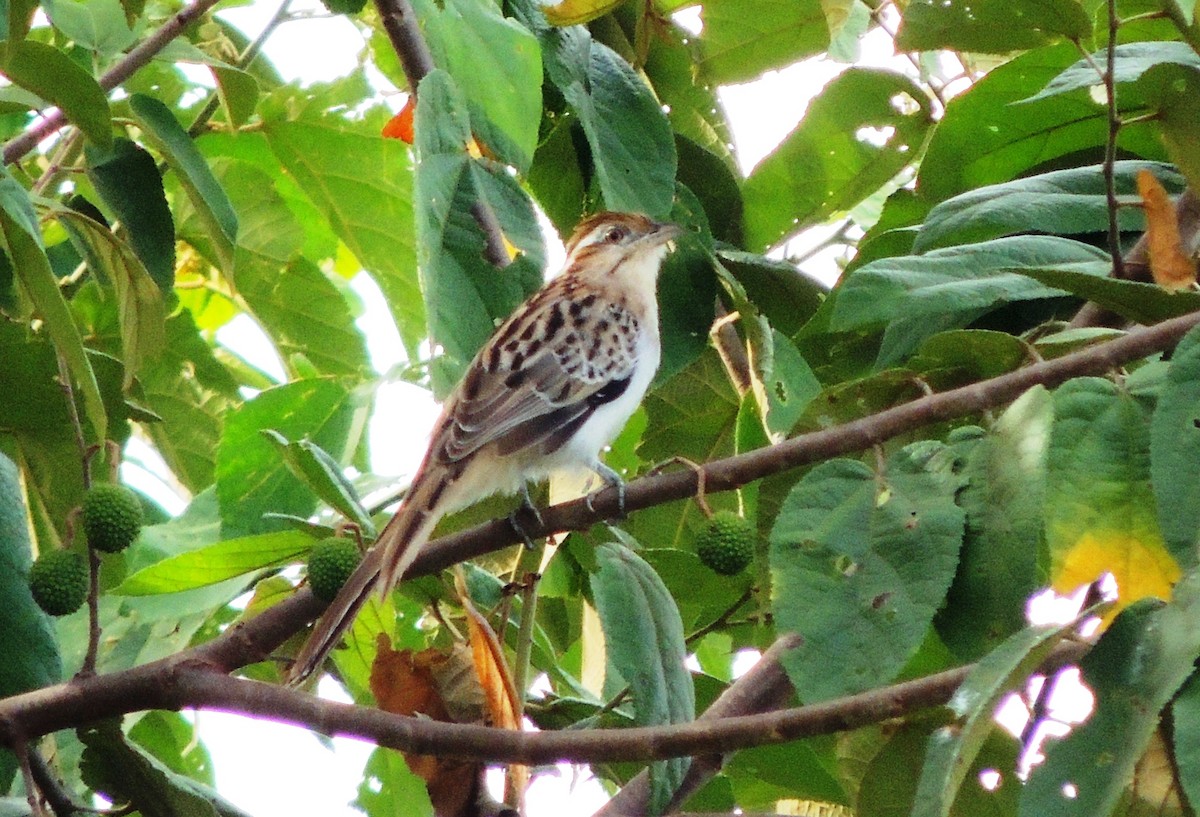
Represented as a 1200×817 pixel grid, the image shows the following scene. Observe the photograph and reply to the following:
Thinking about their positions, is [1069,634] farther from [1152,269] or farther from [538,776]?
[538,776]

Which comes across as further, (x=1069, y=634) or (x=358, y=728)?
(x=358, y=728)

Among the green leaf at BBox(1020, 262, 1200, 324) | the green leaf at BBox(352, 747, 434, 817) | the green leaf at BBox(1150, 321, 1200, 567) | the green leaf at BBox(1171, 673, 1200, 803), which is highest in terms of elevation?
the green leaf at BBox(1020, 262, 1200, 324)

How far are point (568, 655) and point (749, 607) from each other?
26.9 inches

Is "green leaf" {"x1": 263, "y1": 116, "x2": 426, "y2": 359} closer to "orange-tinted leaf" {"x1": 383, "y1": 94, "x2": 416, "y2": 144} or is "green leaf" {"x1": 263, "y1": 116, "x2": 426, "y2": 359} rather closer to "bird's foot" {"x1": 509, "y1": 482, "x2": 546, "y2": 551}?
"orange-tinted leaf" {"x1": 383, "y1": 94, "x2": 416, "y2": 144}

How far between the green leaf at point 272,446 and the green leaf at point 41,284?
0.77 metres

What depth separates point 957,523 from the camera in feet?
8.84

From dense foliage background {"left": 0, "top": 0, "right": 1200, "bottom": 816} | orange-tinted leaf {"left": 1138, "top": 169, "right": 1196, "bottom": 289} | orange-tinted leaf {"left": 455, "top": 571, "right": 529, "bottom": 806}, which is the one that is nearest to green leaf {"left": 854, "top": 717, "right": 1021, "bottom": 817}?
dense foliage background {"left": 0, "top": 0, "right": 1200, "bottom": 816}

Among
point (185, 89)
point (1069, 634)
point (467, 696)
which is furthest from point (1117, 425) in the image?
point (185, 89)

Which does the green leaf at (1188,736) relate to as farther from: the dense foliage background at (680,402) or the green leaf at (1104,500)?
the green leaf at (1104,500)

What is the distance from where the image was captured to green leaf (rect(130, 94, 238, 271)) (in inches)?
151

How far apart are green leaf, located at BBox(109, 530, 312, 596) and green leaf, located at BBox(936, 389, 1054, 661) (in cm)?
151

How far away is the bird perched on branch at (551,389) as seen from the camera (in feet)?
15.0

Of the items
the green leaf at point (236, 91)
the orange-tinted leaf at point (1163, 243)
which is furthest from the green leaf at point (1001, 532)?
the green leaf at point (236, 91)

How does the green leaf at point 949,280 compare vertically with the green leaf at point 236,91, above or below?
below
